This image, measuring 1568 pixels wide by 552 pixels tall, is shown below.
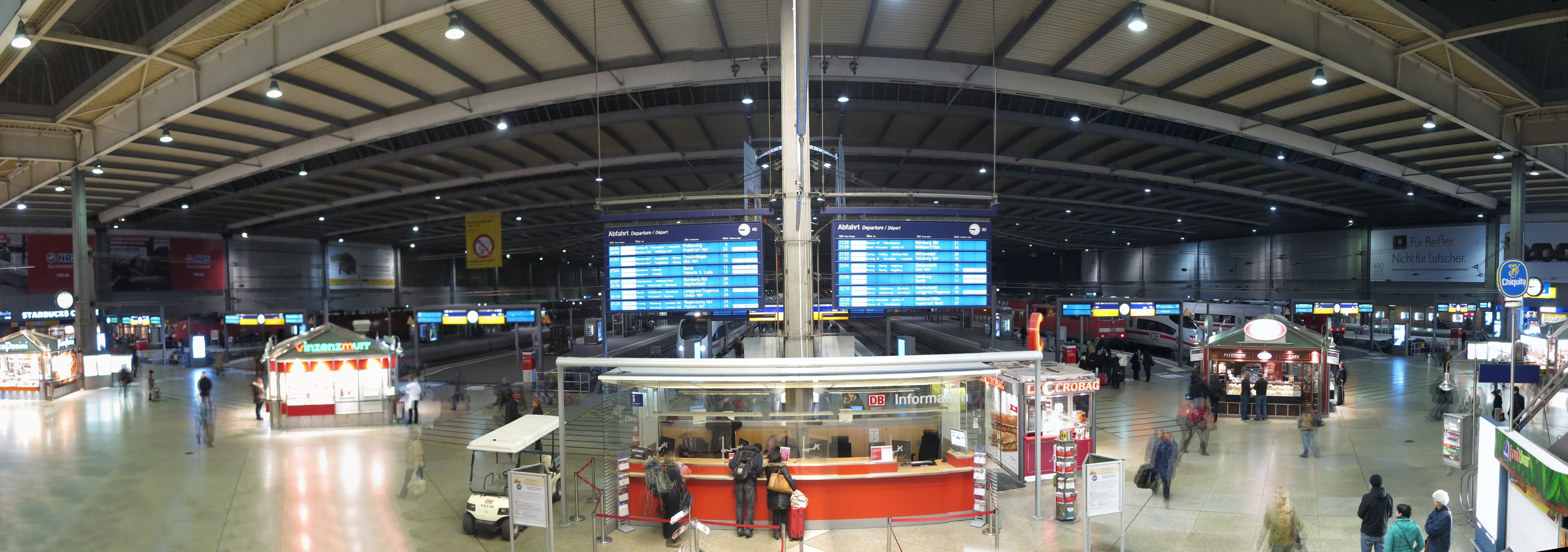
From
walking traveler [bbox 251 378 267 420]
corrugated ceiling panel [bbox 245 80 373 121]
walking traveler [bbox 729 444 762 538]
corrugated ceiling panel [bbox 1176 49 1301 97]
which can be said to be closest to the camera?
walking traveler [bbox 729 444 762 538]

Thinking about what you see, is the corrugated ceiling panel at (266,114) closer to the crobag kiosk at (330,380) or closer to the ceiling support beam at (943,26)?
the crobag kiosk at (330,380)

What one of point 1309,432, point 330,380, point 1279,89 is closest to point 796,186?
point 1309,432

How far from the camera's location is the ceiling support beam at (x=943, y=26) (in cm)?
1215

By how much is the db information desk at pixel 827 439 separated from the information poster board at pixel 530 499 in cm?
166

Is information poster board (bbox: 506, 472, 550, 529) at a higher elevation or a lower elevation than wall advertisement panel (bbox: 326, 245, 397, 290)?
lower

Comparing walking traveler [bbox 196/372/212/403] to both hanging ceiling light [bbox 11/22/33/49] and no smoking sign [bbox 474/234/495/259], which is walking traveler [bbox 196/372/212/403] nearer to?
hanging ceiling light [bbox 11/22/33/49]

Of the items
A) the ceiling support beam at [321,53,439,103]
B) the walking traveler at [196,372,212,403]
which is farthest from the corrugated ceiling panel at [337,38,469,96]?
the walking traveler at [196,372,212,403]

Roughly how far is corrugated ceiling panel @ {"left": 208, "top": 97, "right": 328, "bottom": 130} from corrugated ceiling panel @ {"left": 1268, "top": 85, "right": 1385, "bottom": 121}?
80.0 feet

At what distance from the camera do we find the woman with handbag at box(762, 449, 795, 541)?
28.8 ft

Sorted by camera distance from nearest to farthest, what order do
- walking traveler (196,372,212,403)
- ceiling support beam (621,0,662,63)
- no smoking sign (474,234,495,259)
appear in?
ceiling support beam (621,0,662,63) → walking traveler (196,372,212,403) → no smoking sign (474,234,495,259)

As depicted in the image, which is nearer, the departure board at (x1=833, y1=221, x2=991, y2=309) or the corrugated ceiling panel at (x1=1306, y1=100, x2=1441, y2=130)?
the departure board at (x1=833, y1=221, x2=991, y2=309)

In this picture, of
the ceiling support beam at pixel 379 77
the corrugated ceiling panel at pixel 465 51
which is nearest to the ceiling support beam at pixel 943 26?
the corrugated ceiling panel at pixel 465 51

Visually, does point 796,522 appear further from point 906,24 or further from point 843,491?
point 906,24

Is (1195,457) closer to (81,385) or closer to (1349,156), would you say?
(1349,156)
